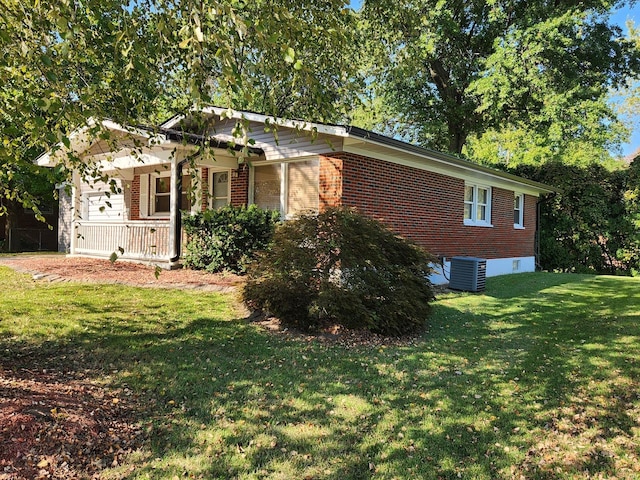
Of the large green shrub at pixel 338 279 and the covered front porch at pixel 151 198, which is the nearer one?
the large green shrub at pixel 338 279

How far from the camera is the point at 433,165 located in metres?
11.7

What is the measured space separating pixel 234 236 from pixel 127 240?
4.56 meters

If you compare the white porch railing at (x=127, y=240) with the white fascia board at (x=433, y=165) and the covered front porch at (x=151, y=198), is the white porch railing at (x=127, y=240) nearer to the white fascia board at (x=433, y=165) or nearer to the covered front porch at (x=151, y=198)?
the covered front porch at (x=151, y=198)

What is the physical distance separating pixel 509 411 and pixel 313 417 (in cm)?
174

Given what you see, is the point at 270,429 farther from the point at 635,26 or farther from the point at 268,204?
the point at 635,26

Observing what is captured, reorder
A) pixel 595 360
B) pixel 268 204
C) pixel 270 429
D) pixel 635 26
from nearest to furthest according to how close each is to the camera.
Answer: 1. pixel 270 429
2. pixel 595 360
3. pixel 268 204
4. pixel 635 26

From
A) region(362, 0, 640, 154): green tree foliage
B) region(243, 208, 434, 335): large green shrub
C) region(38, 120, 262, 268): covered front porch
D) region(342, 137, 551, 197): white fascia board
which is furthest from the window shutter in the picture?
region(243, 208, 434, 335): large green shrub

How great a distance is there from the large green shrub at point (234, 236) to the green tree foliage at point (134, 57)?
5.23 meters

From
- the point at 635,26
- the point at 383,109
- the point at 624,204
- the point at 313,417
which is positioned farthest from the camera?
the point at 635,26

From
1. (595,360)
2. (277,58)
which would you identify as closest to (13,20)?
(277,58)

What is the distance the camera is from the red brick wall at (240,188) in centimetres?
1234

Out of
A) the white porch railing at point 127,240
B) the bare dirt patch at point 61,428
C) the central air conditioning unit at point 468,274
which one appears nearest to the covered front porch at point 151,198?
the white porch railing at point 127,240

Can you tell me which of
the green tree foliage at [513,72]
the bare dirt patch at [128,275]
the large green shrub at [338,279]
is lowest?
the bare dirt patch at [128,275]

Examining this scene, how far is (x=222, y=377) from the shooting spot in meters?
4.51
